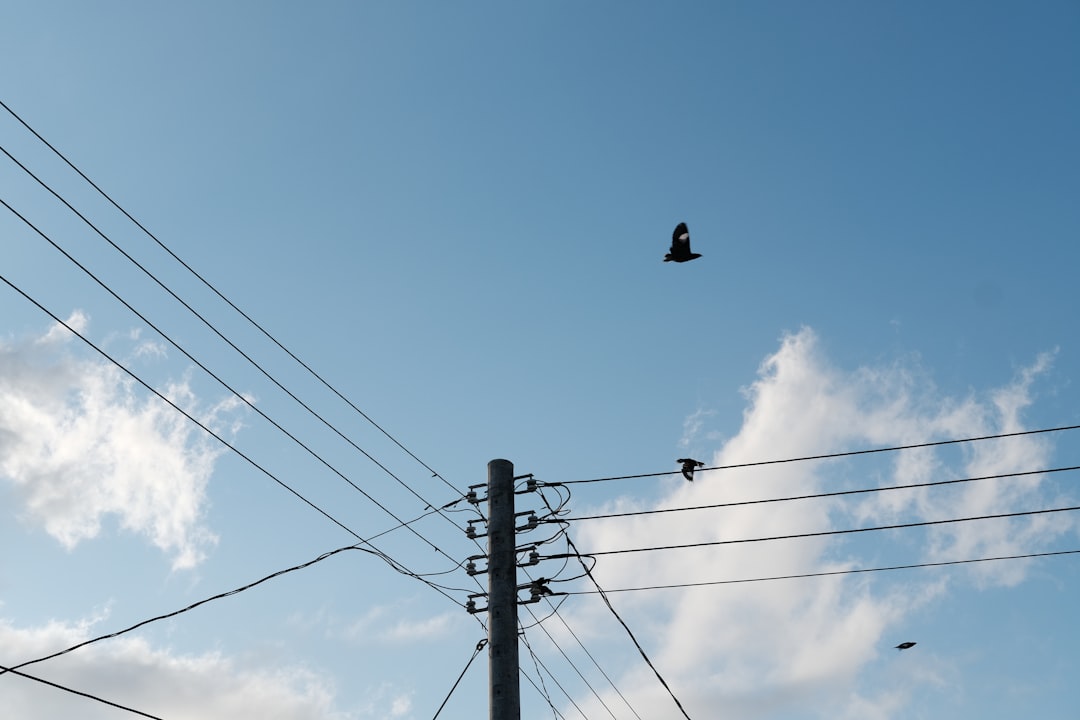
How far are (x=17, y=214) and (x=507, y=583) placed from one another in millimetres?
8158

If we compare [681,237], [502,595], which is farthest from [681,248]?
[502,595]

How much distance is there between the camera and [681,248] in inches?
588

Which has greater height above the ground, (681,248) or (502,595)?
(681,248)

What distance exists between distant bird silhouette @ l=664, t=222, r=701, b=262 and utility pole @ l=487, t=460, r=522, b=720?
13.5 feet

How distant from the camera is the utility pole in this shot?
13227 millimetres

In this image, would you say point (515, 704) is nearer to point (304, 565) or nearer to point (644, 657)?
point (644, 657)

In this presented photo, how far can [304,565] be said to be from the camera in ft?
51.8

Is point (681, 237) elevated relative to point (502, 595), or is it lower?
elevated

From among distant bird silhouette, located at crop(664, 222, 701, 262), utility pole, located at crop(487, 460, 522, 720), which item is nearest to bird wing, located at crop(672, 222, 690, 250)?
distant bird silhouette, located at crop(664, 222, 701, 262)

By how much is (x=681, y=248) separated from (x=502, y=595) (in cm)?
587

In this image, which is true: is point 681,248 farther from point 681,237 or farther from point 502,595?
point 502,595

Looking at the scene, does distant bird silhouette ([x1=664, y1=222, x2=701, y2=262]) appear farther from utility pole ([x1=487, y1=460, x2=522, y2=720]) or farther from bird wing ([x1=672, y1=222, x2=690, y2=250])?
utility pole ([x1=487, y1=460, x2=522, y2=720])

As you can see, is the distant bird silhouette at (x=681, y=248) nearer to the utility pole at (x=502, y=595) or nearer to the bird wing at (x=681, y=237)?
the bird wing at (x=681, y=237)

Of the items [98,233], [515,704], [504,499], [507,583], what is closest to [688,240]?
A: [504,499]
